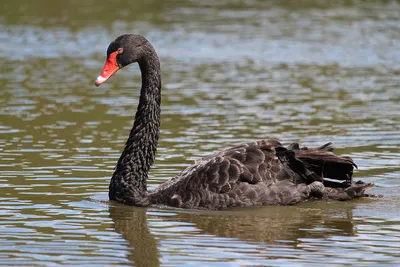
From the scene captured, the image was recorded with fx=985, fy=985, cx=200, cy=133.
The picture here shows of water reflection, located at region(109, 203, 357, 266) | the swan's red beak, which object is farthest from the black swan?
water reflection, located at region(109, 203, 357, 266)

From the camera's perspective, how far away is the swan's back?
903 centimetres

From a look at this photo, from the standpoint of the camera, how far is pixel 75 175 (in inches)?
416

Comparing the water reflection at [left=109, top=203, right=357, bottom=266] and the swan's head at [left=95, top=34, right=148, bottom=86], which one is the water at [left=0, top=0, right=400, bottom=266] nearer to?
the water reflection at [left=109, top=203, right=357, bottom=266]

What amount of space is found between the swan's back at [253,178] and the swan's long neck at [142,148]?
19 cm

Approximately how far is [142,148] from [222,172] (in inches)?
37.6

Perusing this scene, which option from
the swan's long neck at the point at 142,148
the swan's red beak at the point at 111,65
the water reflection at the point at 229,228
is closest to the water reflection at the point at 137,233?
the water reflection at the point at 229,228

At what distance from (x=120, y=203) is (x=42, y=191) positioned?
931mm

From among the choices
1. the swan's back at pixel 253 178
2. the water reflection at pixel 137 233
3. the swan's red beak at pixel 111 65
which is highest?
the swan's red beak at pixel 111 65

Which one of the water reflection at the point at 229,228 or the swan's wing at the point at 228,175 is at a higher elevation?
the swan's wing at the point at 228,175

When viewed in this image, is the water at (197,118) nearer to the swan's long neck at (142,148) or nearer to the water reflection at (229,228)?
the water reflection at (229,228)

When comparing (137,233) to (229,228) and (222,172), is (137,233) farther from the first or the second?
(222,172)

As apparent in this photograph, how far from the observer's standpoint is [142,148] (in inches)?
377

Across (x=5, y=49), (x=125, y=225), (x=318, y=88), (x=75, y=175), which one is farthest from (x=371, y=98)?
(x=5, y=49)

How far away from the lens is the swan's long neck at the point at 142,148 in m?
9.31
